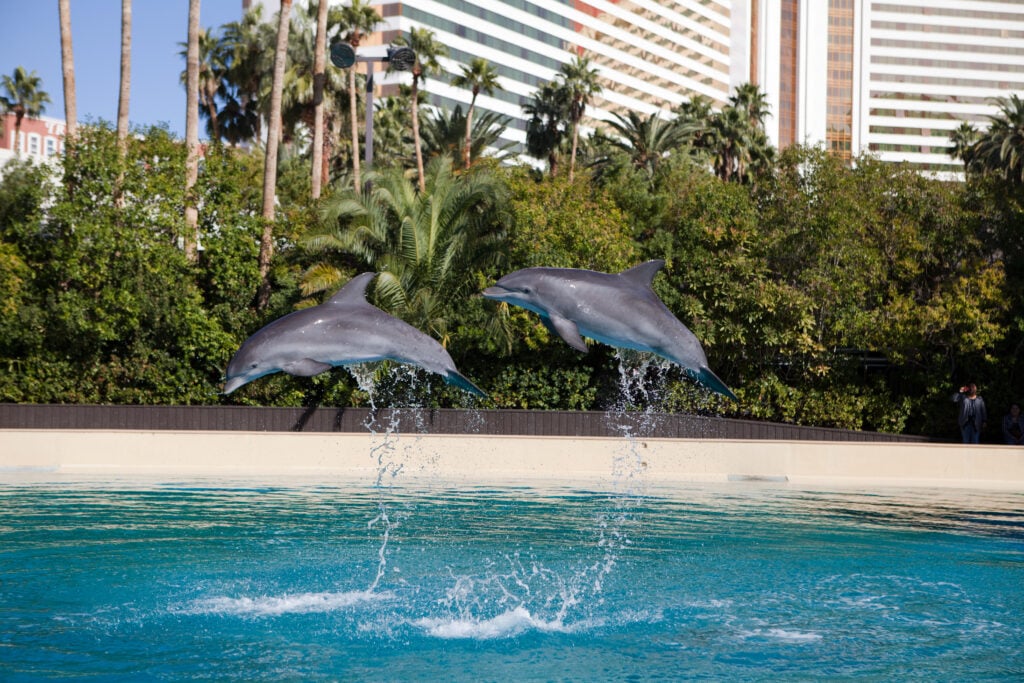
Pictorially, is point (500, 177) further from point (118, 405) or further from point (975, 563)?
point (975, 563)

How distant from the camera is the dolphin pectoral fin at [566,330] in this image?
6.57 m

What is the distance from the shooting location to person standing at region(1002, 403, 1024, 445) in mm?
25203

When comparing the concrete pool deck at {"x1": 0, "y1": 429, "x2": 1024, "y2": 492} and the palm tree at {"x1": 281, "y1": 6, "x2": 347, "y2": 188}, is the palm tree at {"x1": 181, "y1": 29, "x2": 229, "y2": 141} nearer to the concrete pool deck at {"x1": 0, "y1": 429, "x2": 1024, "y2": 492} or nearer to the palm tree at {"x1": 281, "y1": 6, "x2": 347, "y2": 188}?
the palm tree at {"x1": 281, "y1": 6, "x2": 347, "y2": 188}

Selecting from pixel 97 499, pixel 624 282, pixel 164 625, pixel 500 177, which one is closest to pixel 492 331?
pixel 500 177

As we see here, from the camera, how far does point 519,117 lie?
119m

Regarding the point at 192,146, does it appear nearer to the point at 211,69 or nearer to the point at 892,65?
the point at 211,69

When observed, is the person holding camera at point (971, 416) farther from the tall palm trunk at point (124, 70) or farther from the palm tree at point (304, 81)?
the palm tree at point (304, 81)

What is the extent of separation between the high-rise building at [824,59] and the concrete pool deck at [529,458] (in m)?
106

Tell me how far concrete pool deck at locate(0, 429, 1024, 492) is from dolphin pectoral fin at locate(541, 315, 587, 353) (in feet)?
50.8

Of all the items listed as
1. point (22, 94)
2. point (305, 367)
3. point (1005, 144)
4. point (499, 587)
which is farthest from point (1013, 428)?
point (22, 94)

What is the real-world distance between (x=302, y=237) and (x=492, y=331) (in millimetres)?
5999

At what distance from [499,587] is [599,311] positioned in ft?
20.2

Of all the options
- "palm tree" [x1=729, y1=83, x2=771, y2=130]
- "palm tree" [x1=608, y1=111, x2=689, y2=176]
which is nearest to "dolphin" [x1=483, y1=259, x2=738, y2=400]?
"palm tree" [x1=608, y1=111, x2=689, y2=176]

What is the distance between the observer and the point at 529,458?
22.8 m
